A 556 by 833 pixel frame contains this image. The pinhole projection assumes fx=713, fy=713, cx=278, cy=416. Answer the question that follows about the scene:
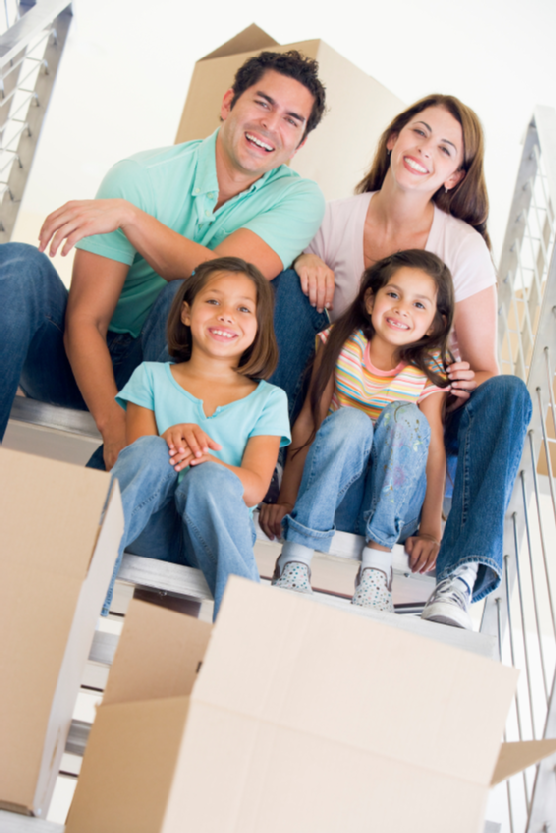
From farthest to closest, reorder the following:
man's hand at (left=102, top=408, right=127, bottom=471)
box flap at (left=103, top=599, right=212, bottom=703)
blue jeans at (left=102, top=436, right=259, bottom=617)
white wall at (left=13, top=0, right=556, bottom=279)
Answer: white wall at (left=13, top=0, right=556, bottom=279) < man's hand at (left=102, top=408, right=127, bottom=471) < blue jeans at (left=102, top=436, right=259, bottom=617) < box flap at (left=103, top=599, right=212, bottom=703)

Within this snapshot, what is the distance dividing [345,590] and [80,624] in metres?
1.43

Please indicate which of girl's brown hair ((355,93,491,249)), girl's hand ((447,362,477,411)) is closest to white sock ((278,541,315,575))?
girl's hand ((447,362,477,411))

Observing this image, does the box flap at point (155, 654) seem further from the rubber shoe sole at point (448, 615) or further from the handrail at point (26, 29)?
the handrail at point (26, 29)

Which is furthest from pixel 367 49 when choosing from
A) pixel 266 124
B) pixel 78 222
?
pixel 78 222

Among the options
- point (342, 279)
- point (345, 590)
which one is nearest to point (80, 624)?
point (342, 279)

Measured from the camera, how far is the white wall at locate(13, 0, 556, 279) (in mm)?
2658

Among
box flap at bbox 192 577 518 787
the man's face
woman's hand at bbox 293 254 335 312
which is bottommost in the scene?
box flap at bbox 192 577 518 787

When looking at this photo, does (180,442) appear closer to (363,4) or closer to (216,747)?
(216,747)

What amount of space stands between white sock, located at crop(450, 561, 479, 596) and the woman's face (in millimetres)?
818

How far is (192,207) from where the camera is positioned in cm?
141

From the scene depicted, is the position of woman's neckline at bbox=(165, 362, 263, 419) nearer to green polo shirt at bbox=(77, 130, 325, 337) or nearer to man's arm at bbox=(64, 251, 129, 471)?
man's arm at bbox=(64, 251, 129, 471)

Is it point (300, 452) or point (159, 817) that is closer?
point (159, 817)

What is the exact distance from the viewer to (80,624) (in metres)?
0.55

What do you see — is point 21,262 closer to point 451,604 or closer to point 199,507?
point 199,507
